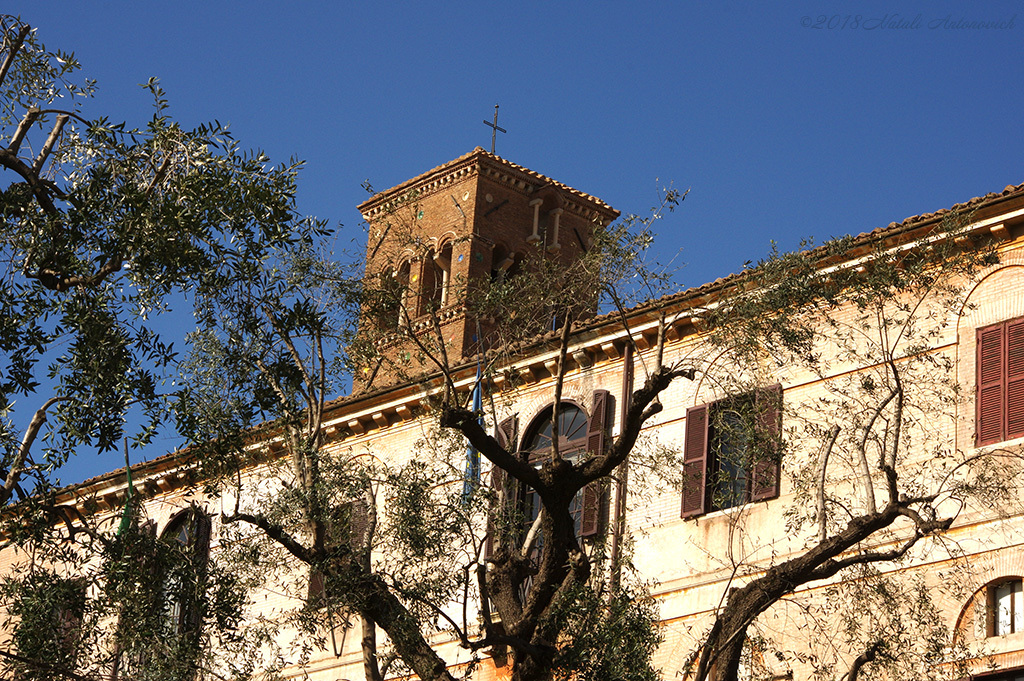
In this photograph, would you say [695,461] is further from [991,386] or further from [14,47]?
A: [14,47]

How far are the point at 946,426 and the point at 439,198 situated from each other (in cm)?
1790

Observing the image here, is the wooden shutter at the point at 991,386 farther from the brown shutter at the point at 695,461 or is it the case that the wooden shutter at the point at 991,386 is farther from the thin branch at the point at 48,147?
the thin branch at the point at 48,147

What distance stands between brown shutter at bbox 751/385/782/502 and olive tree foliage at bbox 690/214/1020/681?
0.37ft

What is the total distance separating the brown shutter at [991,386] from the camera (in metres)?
14.0

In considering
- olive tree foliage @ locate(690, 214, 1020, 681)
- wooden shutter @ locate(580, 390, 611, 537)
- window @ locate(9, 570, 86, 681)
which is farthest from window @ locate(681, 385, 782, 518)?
window @ locate(9, 570, 86, 681)

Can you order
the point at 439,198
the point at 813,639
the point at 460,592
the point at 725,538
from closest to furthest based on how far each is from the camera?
the point at 813,639 < the point at 725,538 < the point at 460,592 < the point at 439,198

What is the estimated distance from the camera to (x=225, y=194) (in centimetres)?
1004

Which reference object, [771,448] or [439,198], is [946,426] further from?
[439,198]

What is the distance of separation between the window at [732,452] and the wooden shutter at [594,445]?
102cm

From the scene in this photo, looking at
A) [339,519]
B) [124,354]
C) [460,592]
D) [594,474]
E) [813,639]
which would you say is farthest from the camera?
[460,592]

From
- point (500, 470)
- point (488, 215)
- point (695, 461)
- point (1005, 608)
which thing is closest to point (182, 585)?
point (500, 470)

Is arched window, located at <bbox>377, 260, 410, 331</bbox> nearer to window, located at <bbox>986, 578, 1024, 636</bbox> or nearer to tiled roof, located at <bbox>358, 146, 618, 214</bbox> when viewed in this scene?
window, located at <bbox>986, 578, 1024, 636</bbox>

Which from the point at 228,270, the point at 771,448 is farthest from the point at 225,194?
the point at 771,448

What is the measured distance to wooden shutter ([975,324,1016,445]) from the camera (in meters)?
14.0
